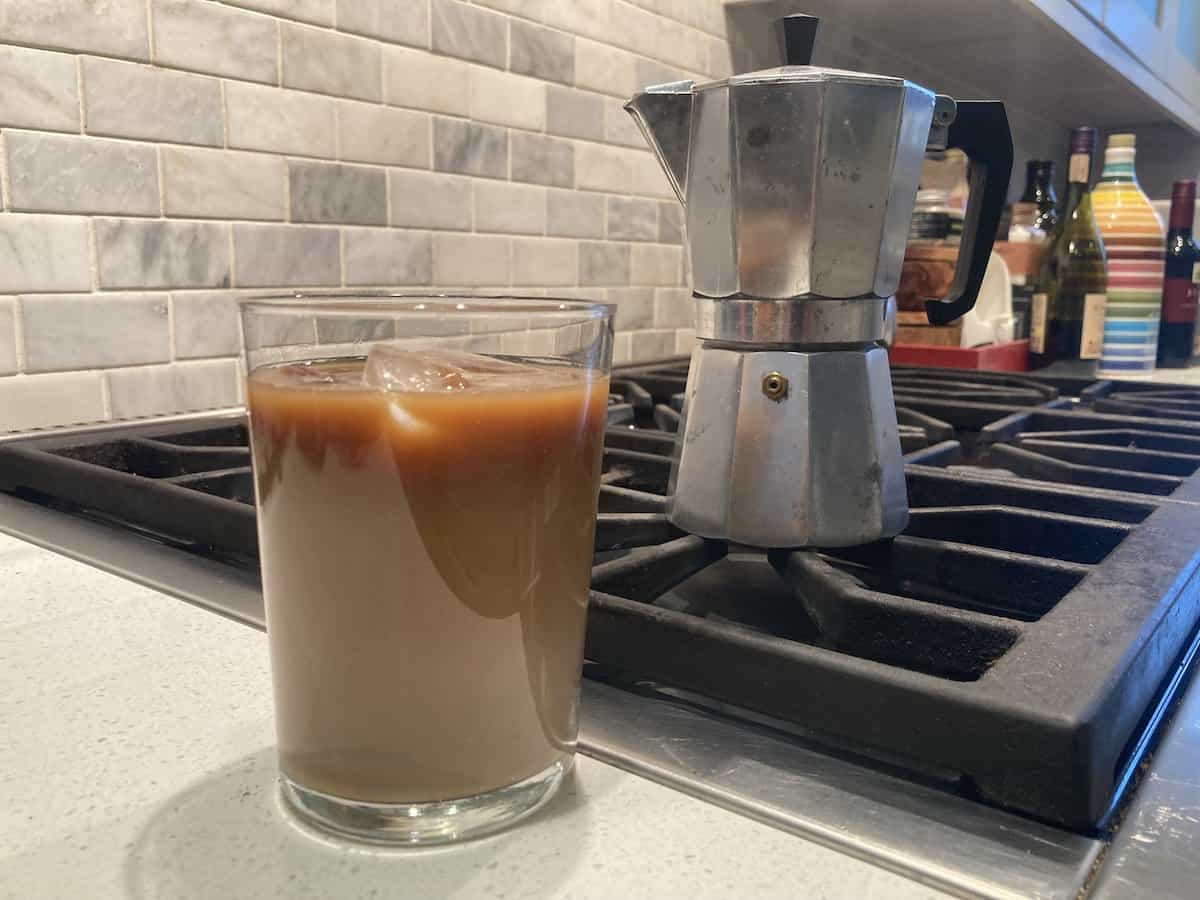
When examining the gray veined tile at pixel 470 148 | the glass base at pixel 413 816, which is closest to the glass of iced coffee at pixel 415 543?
the glass base at pixel 413 816

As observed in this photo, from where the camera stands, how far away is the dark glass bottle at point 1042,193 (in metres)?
1.68

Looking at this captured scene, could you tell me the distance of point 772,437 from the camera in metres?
0.47

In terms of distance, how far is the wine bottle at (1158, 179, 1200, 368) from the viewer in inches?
59.2

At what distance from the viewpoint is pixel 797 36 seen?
1.63 feet

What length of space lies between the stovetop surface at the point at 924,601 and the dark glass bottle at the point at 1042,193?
1085 millimetres

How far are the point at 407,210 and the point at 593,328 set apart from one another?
714 mm

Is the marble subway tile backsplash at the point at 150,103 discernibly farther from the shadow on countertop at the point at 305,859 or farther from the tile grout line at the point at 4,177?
the shadow on countertop at the point at 305,859

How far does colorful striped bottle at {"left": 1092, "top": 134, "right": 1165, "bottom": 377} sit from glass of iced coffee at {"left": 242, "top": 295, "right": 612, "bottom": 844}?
4.18 feet

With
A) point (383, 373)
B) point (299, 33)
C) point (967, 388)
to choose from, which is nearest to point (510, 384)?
point (383, 373)

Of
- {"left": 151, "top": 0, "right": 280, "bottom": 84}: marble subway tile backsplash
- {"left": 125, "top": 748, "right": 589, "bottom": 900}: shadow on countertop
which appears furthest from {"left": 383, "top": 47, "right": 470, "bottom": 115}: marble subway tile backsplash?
{"left": 125, "top": 748, "right": 589, "bottom": 900}: shadow on countertop

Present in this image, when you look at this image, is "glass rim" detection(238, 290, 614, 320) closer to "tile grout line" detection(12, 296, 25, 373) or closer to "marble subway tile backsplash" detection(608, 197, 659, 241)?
"tile grout line" detection(12, 296, 25, 373)

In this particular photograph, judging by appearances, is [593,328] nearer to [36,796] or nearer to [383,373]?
[383,373]

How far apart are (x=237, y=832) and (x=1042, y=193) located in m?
1.78

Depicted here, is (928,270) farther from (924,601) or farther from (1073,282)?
(924,601)
